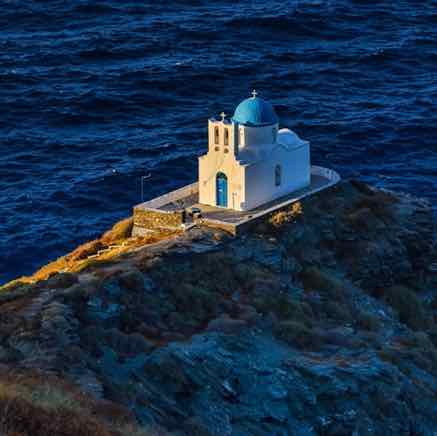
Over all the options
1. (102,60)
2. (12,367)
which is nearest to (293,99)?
(102,60)

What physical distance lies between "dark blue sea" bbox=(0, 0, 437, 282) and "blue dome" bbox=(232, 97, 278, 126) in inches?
729

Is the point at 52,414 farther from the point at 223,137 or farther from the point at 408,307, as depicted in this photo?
the point at 408,307

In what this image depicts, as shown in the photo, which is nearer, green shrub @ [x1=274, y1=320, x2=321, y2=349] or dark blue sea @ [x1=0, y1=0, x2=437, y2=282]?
green shrub @ [x1=274, y1=320, x2=321, y2=349]

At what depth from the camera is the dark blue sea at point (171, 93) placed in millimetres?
87625

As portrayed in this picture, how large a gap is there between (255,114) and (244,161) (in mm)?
2766

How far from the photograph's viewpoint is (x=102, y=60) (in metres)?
119

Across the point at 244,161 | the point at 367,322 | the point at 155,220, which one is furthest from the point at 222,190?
the point at 367,322

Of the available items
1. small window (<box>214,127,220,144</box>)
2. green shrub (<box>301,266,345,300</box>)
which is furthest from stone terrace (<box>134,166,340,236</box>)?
green shrub (<box>301,266,345,300</box>)

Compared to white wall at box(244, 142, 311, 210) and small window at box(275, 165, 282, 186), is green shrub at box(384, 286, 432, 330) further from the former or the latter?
small window at box(275, 165, 282, 186)

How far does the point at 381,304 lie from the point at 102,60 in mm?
61014

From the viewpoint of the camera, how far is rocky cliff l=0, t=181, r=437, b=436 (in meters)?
42.4

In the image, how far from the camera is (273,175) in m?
67.5

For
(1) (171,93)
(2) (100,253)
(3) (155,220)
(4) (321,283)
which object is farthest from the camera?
(1) (171,93)

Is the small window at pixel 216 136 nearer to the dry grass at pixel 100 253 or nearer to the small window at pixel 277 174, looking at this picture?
the small window at pixel 277 174
